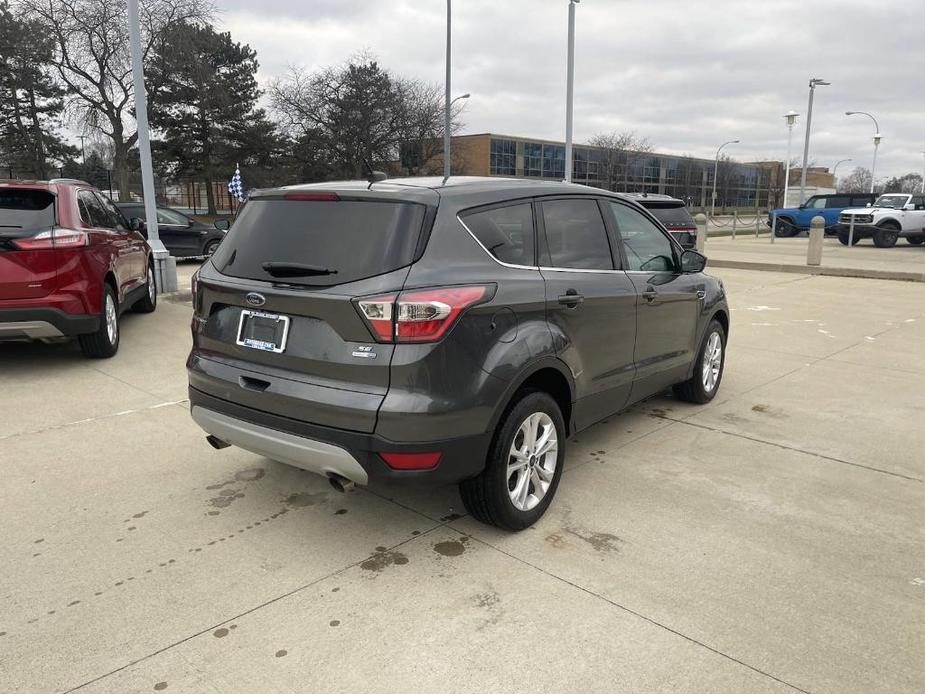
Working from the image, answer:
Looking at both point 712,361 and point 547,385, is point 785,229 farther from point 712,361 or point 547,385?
point 547,385

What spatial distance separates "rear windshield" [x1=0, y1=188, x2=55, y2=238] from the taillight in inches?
2.3

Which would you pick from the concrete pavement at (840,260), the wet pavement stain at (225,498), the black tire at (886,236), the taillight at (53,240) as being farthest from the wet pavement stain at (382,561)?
the black tire at (886,236)

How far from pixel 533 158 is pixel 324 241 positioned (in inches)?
3320

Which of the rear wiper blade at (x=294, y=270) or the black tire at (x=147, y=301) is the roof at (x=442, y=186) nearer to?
the rear wiper blade at (x=294, y=270)

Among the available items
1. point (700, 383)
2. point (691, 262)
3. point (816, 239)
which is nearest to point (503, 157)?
point (816, 239)

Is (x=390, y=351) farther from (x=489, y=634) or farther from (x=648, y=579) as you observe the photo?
(x=648, y=579)

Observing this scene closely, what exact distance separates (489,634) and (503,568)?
49 centimetres

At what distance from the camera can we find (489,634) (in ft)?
8.77

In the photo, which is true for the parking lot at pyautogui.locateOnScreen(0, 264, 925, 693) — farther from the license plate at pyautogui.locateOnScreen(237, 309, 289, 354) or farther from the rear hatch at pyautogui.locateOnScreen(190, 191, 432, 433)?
the license plate at pyautogui.locateOnScreen(237, 309, 289, 354)

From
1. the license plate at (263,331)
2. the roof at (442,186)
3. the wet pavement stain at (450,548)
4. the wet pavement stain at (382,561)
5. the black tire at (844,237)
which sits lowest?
the wet pavement stain at (382,561)

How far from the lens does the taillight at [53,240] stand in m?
5.75

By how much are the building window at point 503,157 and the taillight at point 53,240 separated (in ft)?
242

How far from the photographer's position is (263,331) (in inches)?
127

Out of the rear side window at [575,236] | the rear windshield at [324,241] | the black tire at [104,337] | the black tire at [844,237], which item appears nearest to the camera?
the rear windshield at [324,241]
